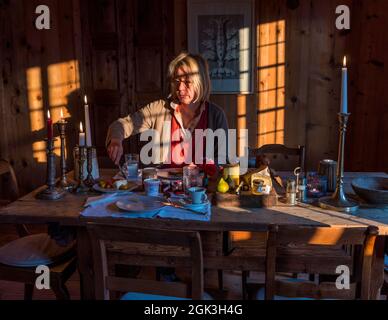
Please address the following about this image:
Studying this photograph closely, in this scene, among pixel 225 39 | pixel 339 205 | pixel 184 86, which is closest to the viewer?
pixel 339 205

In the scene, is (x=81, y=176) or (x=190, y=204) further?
(x=81, y=176)

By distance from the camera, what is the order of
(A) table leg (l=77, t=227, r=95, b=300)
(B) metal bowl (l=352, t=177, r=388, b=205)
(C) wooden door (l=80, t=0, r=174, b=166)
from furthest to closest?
(C) wooden door (l=80, t=0, r=174, b=166), (B) metal bowl (l=352, t=177, r=388, b=205), (A) table leg (l=77, t=227, r=95, b=300)

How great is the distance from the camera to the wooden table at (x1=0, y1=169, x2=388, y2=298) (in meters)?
1.65

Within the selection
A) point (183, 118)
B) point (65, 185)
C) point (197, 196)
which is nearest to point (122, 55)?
point (183, 118)

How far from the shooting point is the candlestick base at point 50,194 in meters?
1.97

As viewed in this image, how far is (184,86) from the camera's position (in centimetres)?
252

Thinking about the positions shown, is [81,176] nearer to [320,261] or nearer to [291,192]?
[291,192]

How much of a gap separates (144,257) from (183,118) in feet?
4.42

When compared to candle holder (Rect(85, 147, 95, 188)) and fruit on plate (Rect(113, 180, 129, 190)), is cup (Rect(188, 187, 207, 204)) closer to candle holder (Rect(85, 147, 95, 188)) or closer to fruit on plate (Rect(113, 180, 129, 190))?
fruit on plate (Rect(113, 180, 129, 190))

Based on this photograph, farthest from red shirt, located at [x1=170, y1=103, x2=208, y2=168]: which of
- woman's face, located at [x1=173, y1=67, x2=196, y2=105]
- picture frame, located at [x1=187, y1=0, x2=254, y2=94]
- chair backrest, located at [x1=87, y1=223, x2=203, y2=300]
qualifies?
picture frame, located at [x1=187, y1=0, x2=254, y2=94]

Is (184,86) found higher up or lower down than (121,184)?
higher up

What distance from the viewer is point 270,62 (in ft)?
12.6

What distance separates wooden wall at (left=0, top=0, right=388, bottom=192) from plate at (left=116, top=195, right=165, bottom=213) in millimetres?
2117
